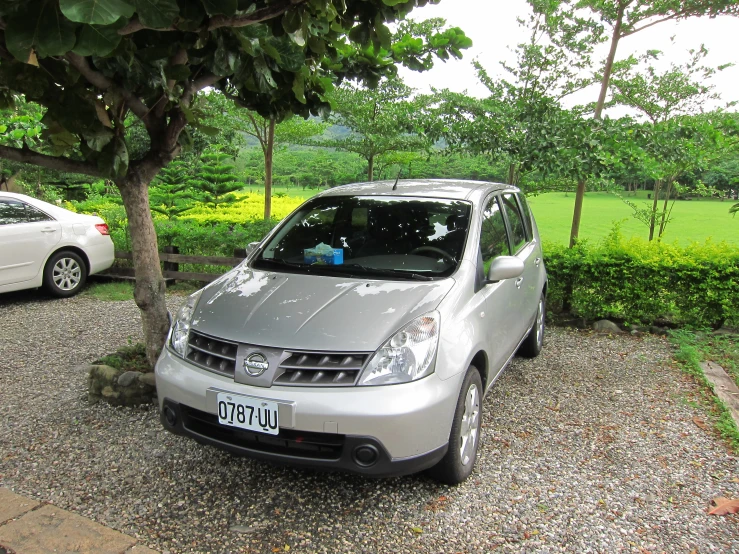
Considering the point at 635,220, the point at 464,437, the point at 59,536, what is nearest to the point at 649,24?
the point at 464,437

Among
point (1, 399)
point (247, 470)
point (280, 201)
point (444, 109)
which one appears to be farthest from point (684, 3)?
point (280, 201)

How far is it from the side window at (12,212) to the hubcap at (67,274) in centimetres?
73

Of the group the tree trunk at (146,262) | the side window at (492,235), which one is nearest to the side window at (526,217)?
the side window at (492,235)

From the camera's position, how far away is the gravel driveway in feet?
8.57

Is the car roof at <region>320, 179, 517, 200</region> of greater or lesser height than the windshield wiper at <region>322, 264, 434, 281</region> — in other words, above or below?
above

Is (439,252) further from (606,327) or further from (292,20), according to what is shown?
(606,327)

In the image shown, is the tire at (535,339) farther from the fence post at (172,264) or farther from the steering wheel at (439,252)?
the fence post at (172,264)

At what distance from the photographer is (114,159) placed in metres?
3.44

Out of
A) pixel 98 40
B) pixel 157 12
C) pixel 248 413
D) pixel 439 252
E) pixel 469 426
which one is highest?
pixel 157 12

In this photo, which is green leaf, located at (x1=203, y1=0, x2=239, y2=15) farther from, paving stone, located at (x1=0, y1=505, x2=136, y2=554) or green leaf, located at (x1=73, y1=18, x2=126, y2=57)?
paving stone, located at (x1=0, y1=505, x2=136, y2=554)

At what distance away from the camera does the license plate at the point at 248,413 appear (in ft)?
8.39

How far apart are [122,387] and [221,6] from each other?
285 cm

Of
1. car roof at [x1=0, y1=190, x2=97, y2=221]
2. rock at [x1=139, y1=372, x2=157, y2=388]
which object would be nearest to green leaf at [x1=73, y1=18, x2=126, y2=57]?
rock at [x1=139, y1=372, x2=157, y2=388]

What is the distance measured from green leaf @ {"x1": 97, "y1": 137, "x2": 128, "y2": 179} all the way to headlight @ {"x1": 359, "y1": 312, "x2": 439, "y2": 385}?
2.15 metres
